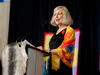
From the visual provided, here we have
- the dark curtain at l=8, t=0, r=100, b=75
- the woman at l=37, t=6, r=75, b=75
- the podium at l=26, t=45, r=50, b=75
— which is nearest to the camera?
the podium at l=26, t=45, r=50, b=75

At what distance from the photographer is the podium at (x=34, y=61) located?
3.08 ft

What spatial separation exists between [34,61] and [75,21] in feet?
4.37

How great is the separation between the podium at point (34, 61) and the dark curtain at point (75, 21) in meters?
0.76

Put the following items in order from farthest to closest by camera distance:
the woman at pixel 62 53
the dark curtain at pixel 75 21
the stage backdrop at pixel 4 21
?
the stage backdrop at pixel 4 21 < the dark curtain at pixel 75 21 < the woman at pixel 62 53

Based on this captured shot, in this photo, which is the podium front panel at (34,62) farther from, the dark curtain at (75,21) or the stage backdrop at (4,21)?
the stage backdrop at (4,21)

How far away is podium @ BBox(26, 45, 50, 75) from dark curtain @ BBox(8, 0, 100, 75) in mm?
762

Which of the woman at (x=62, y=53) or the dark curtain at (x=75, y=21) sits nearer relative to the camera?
the woman at (x=62, y=53)

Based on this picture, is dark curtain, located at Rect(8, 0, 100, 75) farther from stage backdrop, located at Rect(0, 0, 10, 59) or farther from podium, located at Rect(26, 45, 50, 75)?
podium, located at Rect(26, 45, 50, 75)

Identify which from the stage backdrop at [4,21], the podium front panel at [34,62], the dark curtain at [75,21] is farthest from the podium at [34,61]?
the stage backdrop at [4,21]

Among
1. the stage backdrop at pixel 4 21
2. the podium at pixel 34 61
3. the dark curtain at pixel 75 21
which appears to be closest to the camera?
the podium at pixel 34 61

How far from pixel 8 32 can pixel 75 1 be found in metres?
1.39

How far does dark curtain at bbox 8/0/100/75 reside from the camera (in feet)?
6.33

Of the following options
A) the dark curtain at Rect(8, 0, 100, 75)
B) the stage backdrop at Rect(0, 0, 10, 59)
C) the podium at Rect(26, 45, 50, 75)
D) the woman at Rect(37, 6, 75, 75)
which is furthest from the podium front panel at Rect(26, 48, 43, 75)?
the stage backdrop at Rect(0, 0, 10, 59)

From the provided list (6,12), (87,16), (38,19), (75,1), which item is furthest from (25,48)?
(6,12)
